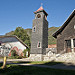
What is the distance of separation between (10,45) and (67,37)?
17.3m

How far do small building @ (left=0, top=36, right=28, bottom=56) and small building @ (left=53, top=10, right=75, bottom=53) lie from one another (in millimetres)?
13872

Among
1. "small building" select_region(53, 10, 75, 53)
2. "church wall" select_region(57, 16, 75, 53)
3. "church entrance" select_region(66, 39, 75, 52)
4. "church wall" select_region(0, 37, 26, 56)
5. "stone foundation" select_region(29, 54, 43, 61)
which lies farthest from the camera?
"church wall" select_region(0, 37, 26, 56)

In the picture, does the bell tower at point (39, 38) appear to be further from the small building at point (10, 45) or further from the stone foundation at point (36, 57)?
the small building at point (10, 45)

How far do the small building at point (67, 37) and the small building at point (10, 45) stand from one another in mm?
13872

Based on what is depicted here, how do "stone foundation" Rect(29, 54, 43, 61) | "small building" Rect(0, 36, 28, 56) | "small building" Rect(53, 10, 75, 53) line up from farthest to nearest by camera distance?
1. "small building" Rect(0, 36, 28, 56)
2. "stone foundation" Rect(29, 54, 43, 61)
3. "small building" Rect(53, 10, 75, 53)

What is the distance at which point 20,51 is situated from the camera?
27625 mm

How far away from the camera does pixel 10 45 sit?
2692cm

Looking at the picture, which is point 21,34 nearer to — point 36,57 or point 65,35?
point 36,57

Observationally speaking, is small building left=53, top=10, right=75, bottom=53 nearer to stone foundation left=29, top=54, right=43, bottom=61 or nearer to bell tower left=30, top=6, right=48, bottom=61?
bell tower left=30, top=6, right=48, bottom=61

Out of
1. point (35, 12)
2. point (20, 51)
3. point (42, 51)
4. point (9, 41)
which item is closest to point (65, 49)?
point (42, 51)

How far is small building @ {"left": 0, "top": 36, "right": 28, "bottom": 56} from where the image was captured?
26.5m

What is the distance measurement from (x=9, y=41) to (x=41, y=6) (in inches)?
555

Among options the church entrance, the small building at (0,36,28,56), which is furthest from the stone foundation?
the small building at (0,36,28,56)

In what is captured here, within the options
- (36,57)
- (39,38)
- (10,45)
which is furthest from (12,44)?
(36,57)
